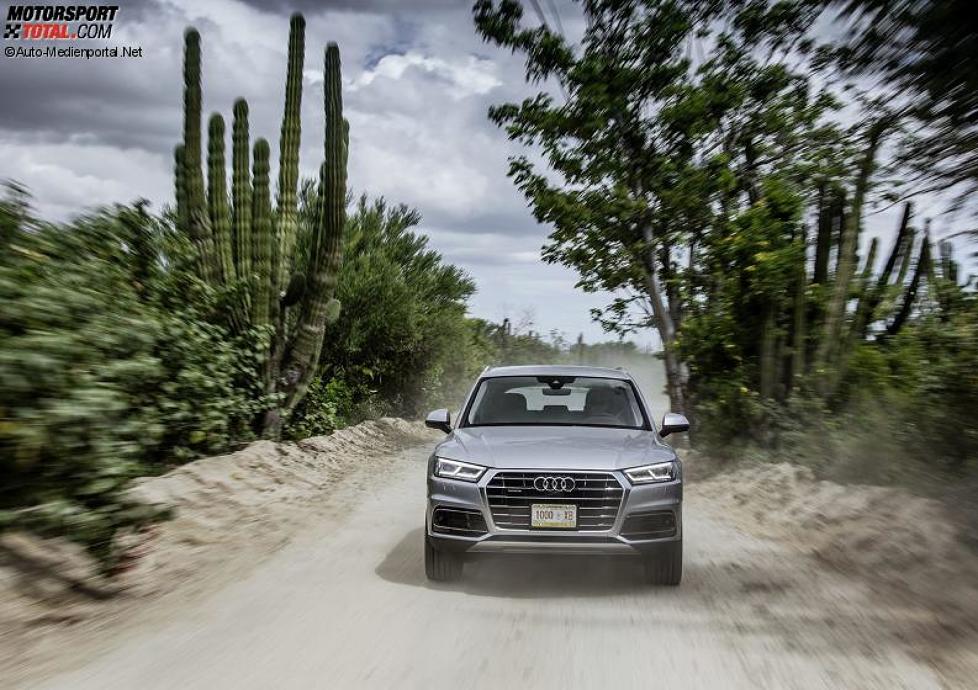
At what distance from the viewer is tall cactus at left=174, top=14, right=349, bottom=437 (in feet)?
47.6

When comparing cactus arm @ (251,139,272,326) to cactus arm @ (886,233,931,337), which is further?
cactus arm @ (251,139,272,326)

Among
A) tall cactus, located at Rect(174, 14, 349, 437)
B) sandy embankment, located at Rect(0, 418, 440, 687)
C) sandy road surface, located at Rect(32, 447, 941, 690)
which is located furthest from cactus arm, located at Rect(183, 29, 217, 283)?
sandy road surface, located at Rect(32, 447, 941, 690)

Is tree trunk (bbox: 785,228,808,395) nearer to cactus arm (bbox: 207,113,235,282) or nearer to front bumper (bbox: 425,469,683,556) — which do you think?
front bumper (bbox: 425,469,683,556)

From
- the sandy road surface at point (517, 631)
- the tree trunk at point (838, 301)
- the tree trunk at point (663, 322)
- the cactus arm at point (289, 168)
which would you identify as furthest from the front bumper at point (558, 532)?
the tree trunk at point (663, 322)

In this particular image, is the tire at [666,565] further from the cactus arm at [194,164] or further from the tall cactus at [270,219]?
the cactus arm at [194,164]

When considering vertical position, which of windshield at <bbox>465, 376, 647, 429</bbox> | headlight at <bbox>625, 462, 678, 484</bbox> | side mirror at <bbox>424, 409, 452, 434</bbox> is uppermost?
windshield at <bbox>465, 376, 647, 429</bbox>

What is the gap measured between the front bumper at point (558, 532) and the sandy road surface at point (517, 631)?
0.33 metres

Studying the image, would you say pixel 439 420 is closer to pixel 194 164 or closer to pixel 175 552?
pixel 175 552

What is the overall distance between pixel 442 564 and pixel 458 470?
662mm

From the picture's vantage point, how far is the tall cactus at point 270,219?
14523 millimetres

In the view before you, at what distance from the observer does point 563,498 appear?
6332 mm

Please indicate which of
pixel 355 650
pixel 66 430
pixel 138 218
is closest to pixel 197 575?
pixel 66 430

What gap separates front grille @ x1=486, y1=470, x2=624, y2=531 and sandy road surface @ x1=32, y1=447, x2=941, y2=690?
1.65ft

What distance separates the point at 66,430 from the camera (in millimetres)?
5379
